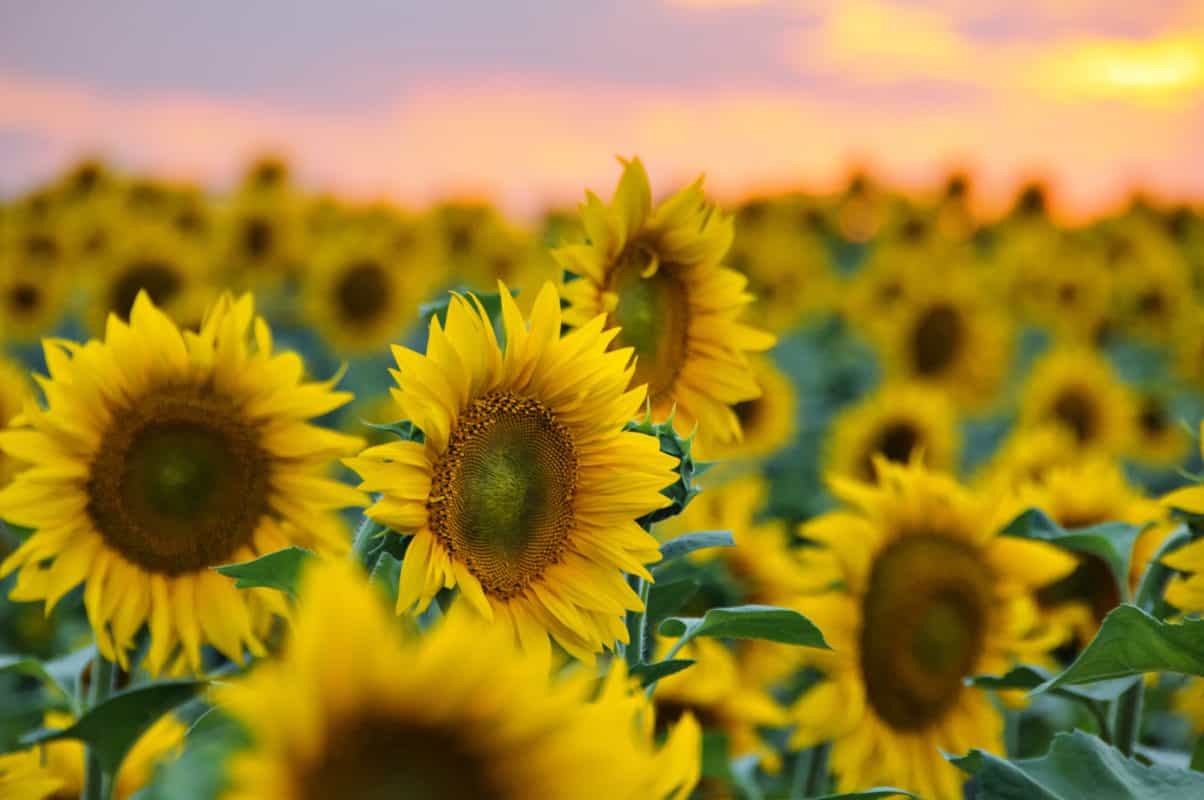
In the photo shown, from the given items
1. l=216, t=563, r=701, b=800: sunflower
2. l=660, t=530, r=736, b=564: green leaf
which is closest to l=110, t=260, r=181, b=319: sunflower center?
l=660, t=530, r=736, b=564: green leaf

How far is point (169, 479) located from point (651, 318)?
0.84 metres

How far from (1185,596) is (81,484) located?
173cm

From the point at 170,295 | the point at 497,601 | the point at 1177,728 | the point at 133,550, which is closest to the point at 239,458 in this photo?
the point at 133,550

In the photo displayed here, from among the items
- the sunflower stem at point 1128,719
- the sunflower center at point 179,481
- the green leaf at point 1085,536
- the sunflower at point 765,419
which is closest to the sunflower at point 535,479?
the sunflower center at point 179,481

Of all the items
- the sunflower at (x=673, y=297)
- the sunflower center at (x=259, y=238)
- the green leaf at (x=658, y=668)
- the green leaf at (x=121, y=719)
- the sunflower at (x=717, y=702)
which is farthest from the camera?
the sunflower center at (x=259, y=238)

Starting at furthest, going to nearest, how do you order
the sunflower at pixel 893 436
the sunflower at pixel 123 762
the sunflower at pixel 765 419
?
the sunflower at pixel 765 419 < the sunflower at pixel 893 436 < the sunflower at pixel 123 762

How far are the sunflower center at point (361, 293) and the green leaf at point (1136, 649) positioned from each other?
5672 mm

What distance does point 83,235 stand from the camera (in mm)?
8133

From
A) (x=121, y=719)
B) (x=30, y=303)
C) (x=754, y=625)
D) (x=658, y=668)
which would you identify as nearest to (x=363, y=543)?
(x=658, y=668)

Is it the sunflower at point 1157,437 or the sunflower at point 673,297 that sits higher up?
the sunflower at point 673,297

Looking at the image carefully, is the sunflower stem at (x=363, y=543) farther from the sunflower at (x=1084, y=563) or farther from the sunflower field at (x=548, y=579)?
the sunflower at (x=1084, y=563)

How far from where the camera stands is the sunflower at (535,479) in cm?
168

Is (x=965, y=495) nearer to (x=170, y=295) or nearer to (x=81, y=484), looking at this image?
(x=81, y=484)

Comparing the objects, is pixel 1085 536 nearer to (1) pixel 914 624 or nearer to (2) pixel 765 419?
(1) pixel 914 624
